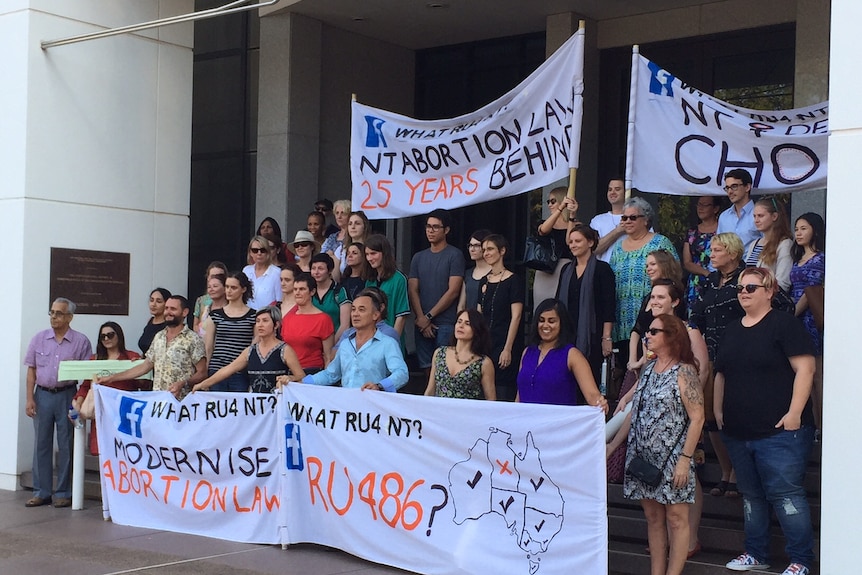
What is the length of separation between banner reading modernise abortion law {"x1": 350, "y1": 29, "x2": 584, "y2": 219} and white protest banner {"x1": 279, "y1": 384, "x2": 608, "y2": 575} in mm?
2720

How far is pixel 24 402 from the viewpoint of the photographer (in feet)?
40.6

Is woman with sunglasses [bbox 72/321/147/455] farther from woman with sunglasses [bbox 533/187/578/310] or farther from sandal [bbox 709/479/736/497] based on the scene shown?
sandal [bbox 709/479/736/497]

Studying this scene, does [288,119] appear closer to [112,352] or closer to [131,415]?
[112,352]

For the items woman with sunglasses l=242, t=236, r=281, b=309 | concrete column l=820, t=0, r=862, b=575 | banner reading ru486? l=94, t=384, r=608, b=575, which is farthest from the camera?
woman with sunglasses l=242, t=236, r=281, b=309

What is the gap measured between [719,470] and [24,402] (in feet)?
24.5

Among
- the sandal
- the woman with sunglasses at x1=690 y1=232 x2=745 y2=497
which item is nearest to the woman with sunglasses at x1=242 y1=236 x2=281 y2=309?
the woman with sunglasses at x1=690 y1=232 x2=745 y2=497

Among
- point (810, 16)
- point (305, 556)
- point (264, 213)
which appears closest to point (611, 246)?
point (305, 556)

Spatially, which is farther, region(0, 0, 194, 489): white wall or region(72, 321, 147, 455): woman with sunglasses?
region(0, 0, 194, 489): white wall

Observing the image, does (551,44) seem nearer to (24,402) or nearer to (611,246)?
(611,246)

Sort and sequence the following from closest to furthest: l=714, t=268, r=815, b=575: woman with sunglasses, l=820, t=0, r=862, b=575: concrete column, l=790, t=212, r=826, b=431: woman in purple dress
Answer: l=820, t=0, r=862, b=575: concrete column < l=714, t=268, r=815, b=575: woman with sunglasses < l=790, t=212, r=826, b=431: woman in purple dress

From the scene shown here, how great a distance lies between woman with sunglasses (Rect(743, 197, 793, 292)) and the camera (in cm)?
899

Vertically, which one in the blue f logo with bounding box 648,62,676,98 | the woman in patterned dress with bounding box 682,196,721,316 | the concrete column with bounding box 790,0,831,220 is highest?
the concrete column with bounding box 790,0,831,220

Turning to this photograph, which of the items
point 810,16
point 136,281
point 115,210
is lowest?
point 136,281

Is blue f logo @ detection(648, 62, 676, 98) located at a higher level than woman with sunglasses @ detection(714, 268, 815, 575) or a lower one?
higher
